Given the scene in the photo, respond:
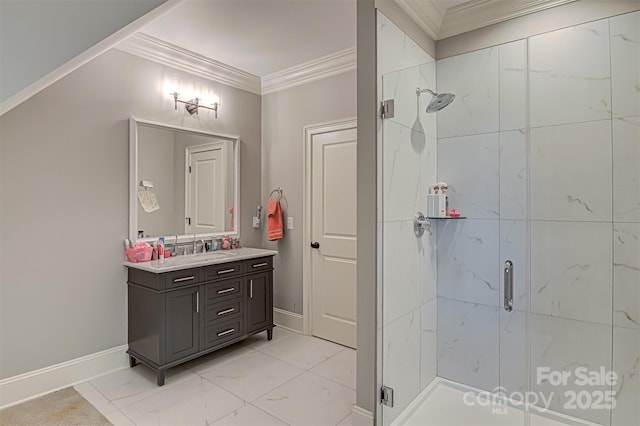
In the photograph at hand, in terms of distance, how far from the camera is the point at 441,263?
2.58 meters

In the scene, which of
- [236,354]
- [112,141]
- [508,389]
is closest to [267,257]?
[236,354]

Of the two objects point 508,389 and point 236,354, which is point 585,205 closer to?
point 508,389

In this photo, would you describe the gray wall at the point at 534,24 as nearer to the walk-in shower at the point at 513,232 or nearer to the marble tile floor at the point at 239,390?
the walk-in shower at the point at 513,232

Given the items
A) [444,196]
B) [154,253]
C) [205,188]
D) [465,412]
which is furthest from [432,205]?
[154,253]

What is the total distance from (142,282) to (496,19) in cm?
320

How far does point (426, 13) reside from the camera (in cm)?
238

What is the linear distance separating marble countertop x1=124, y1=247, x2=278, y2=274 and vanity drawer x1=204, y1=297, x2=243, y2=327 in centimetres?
37

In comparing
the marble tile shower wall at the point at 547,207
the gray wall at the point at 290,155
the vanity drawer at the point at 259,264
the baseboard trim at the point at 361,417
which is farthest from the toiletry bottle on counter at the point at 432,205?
the vanity drawer at the point at 259,264

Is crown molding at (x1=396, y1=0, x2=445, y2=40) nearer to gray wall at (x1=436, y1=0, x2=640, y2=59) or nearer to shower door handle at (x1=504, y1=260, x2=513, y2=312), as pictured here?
gray wall at (x1=436, y1=0, x2=640, y2=59)

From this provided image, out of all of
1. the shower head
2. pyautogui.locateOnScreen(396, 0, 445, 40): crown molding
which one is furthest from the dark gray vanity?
pyautogui.locateOnScreen(396, 0, 445, 40): crown molding

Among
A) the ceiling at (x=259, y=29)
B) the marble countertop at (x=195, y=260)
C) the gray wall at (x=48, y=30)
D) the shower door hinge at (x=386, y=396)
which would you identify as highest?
the ceiling at (x=259, y=29)

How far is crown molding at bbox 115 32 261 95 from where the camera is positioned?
2.96 m

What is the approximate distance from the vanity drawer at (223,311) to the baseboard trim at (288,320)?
0.78 m

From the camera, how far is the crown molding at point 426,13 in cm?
224
